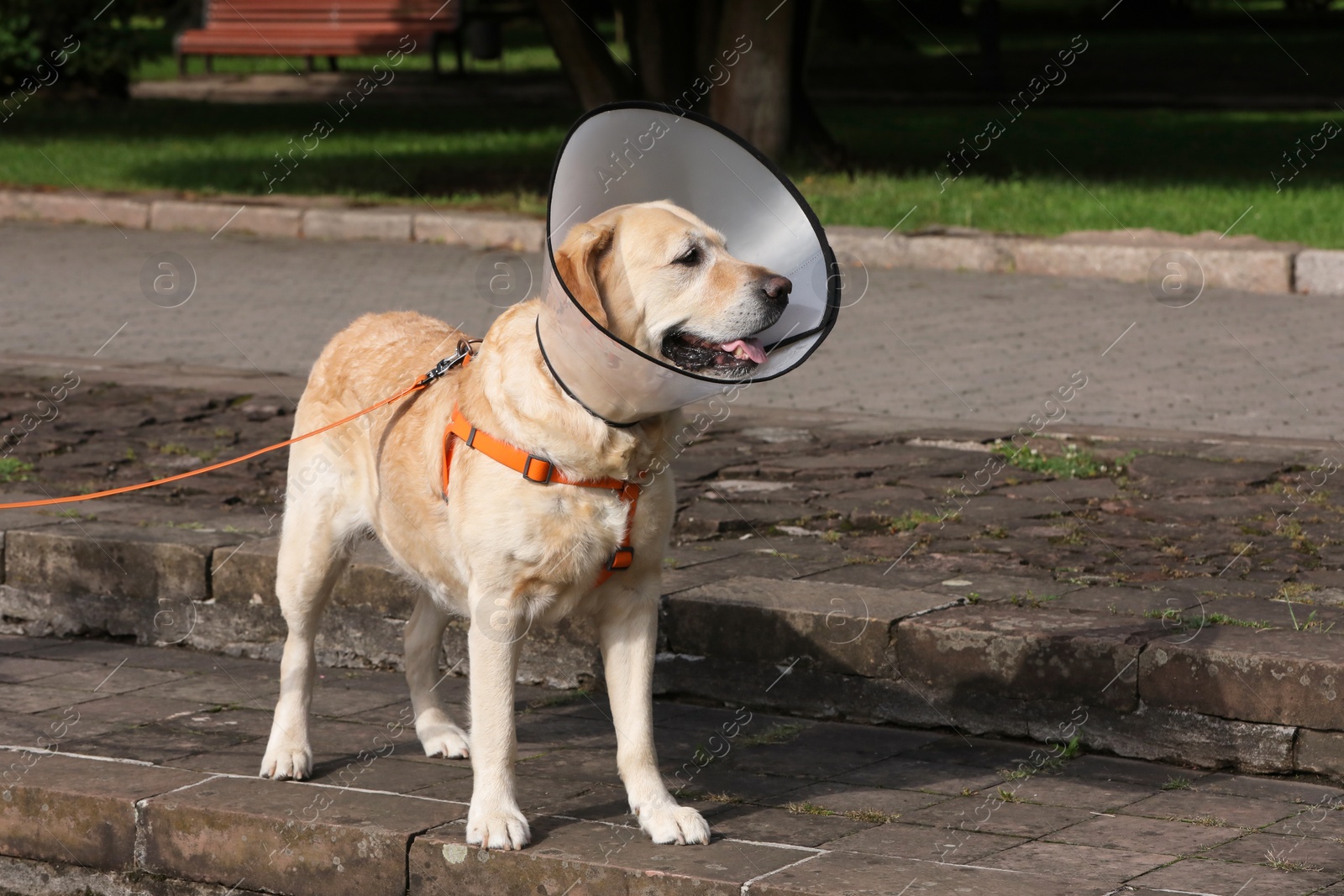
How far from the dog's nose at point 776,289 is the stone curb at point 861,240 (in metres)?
6.29

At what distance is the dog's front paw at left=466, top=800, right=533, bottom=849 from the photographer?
Result: 3914mm

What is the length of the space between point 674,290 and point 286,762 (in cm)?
169

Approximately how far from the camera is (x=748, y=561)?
571 cm

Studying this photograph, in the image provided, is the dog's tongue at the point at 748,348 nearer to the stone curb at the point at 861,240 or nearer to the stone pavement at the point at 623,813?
the stone pavement at the point at 623,813

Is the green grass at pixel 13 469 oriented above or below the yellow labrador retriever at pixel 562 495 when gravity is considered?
below

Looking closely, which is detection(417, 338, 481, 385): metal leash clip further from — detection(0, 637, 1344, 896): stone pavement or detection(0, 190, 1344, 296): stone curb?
detection(0, 190, 1344, 296): stone curb

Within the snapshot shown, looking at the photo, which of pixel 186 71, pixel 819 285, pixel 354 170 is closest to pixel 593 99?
pixel 354 170

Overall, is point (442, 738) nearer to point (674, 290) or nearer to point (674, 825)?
point (674, 825)

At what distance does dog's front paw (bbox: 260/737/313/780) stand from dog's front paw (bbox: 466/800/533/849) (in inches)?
28.0

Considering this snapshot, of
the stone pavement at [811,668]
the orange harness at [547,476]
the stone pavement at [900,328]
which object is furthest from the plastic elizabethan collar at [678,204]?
the stone pavement at [900,328]

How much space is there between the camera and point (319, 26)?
23297 mm

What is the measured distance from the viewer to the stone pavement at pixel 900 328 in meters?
8.52

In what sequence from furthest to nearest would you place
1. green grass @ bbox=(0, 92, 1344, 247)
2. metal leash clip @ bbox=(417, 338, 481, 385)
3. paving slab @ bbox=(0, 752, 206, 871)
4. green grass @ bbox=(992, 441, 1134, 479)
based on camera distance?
green grass @ bbox=(0, 92, 1344, 247) < green grass @ bbox=(992, 441, 1134, 479) < metal leash clip @ bbox=(417, 338, 481, 385) < paving slab @ bbox=(0, 752, 206, 871)

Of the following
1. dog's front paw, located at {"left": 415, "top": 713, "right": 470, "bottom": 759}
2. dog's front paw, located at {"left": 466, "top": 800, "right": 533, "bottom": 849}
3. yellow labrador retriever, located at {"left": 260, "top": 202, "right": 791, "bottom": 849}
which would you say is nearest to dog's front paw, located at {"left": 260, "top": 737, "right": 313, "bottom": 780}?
yellow labrador retriever, located at {"left": 260, "top": 202, "right": 791, "bottom": 849}
